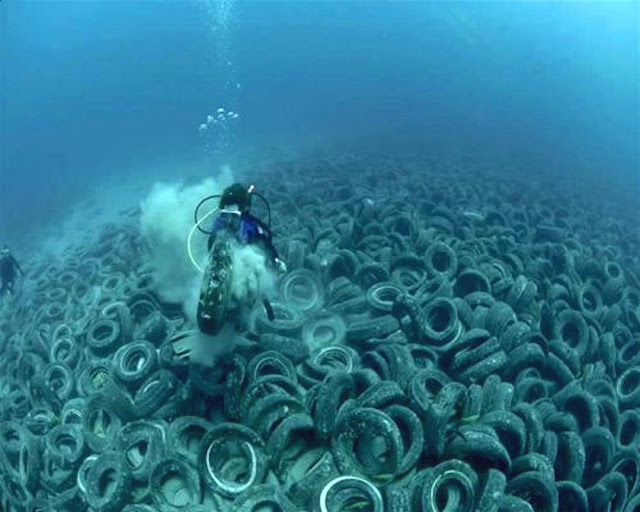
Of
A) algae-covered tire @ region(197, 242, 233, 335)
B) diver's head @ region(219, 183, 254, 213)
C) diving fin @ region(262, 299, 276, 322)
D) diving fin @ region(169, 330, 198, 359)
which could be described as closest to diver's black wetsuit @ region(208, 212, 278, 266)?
diver's head @ region(219, 183, 254, 213)

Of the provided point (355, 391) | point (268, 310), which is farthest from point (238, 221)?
point (355, 391)

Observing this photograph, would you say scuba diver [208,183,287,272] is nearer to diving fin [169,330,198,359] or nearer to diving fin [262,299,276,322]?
diving fin [262,299,276,322]

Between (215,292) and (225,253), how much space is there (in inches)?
21.8

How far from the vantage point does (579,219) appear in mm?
18203

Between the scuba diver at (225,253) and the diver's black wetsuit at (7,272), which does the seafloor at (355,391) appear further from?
the diver's black wetsuit at (7,272)

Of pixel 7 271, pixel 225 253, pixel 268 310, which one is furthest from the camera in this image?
pixel 7 271

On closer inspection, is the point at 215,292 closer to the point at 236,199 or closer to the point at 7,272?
the point at 236,199

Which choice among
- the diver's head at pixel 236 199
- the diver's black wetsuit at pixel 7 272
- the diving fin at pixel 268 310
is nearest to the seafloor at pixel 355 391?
the diving fin at pixel 268 310

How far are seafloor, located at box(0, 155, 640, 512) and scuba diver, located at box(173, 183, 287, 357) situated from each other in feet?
3.48

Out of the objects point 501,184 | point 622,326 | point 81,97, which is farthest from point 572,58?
point 622,326

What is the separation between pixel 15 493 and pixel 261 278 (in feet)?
15.6

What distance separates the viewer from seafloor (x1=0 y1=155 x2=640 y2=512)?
6.48 m

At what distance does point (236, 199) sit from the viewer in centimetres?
765

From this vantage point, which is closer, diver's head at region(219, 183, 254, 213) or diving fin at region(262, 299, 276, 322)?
diver's head at region(219, 183, 254, 213)
